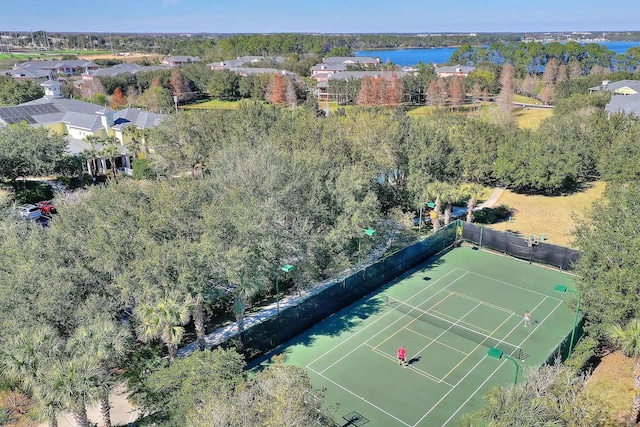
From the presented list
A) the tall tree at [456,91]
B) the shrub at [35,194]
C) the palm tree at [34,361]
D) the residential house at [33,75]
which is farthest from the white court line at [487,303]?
the residential house at [33,75]

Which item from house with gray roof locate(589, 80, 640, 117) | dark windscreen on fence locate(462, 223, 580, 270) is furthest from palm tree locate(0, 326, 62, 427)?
house with gray roof locate(589, 80, 640, 117)

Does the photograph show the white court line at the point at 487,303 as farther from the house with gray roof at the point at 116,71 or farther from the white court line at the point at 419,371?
the house with gray roof at the point at 116,71

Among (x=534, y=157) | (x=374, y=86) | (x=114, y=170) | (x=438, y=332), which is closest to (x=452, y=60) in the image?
(x=374, y=86)

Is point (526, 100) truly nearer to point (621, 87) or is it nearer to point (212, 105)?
point (621, 87)

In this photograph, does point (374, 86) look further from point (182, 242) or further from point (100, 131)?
point (182, 242)

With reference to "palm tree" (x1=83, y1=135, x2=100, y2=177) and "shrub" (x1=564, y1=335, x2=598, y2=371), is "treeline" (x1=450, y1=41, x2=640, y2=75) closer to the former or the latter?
"palm tree" (x1=83, y1=135, x2=100, y2=177)

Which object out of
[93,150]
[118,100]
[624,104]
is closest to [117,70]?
[118,100]

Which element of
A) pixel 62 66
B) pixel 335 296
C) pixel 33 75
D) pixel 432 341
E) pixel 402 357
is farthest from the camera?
pixel 62 66
